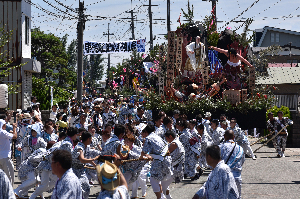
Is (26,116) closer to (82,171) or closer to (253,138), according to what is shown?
(82,171)

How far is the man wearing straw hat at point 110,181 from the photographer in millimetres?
4711

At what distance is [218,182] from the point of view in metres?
6.32

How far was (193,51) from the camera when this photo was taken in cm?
2642

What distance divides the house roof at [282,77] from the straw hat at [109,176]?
102 ft

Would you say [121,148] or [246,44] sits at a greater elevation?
[246,44]

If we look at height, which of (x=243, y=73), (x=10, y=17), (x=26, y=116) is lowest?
(x=26, y=116)

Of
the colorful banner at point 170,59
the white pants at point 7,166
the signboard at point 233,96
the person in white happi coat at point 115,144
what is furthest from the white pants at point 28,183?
the colorful banner at point 170,59

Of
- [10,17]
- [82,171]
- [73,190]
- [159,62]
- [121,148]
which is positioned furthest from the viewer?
[159,62]

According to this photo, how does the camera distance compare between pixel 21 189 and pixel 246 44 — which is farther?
pixel 246 44

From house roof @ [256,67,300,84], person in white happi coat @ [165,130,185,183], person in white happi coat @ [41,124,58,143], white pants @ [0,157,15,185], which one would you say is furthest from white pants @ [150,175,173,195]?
house roof @ [256,67,300,84]

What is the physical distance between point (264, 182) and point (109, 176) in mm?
9255

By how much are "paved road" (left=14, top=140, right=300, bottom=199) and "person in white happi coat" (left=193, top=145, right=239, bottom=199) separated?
4.84 meters

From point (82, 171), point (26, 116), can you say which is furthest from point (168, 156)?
point (26, 116)

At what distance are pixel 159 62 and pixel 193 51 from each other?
4.45m
